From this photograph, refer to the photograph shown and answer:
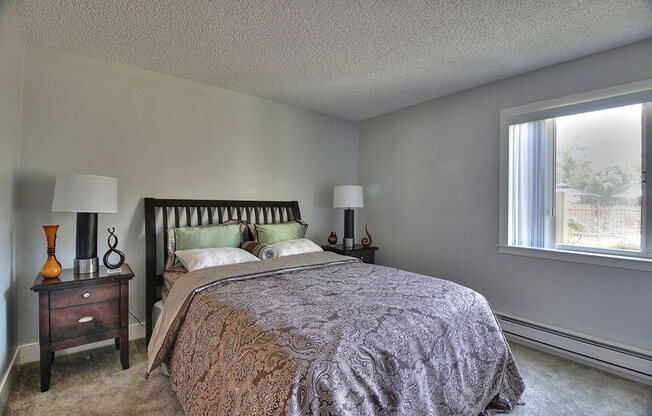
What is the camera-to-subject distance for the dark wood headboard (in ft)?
9.08

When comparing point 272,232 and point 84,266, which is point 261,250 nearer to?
point 272,232

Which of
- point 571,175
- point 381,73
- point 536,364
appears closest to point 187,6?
point 381,73

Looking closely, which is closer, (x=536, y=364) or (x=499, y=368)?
(x=499, y=368)

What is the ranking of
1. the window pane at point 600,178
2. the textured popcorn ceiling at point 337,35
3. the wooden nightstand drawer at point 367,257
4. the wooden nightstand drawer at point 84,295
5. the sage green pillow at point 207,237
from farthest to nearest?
1. the wooden nightstand drawer at point 367,257
2. the sage green pillow at point 207,237
3. the window pane at point 600,178
4. the wooden nightstand drawer at point 84,295
5. the textured popcorn ceiling at point 337,35

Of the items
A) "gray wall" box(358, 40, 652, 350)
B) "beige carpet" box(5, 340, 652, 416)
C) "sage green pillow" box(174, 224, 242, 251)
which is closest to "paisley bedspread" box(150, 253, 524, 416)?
"beige carpet" box(5, 340, 652, 416)

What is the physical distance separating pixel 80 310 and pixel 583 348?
12.7 feet

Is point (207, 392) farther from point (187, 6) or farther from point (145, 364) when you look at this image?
point (187, 6)

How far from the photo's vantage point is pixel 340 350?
1207mm

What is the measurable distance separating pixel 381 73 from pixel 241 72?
1.34 m

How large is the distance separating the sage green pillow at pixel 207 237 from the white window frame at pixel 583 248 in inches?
104

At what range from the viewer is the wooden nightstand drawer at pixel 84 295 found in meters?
2.07

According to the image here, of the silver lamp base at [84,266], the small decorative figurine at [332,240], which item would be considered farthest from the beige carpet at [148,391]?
the small decorative figurine at [332,240]

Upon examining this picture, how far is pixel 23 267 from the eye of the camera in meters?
2.36

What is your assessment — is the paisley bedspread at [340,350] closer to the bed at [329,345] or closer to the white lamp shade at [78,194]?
the bed at [329,345]
